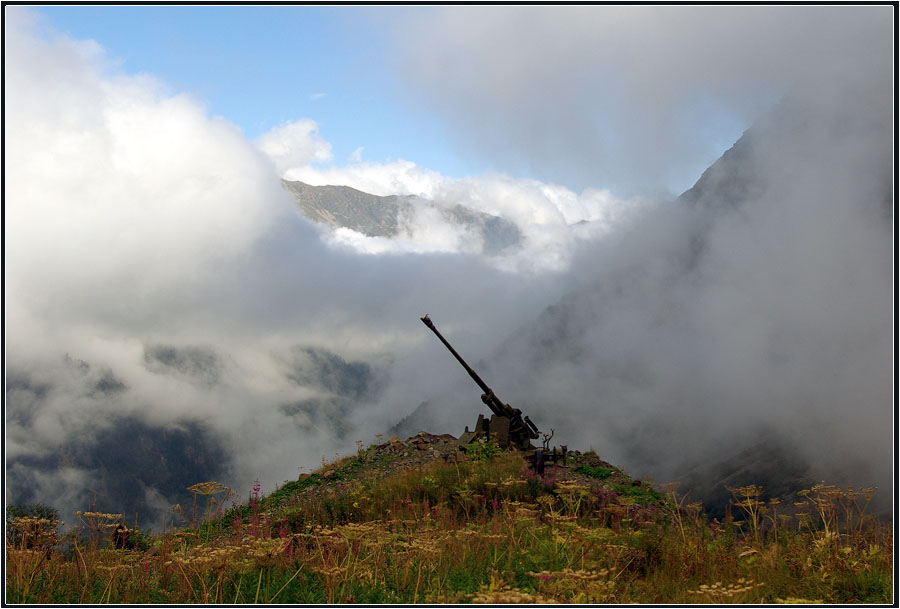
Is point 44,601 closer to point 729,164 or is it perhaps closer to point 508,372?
point 729,164

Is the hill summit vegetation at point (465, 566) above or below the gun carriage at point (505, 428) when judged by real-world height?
below

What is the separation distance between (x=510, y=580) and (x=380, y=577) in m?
1.14

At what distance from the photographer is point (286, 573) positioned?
19.4ft

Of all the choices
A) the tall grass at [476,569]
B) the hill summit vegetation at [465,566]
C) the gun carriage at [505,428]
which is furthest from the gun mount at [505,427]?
the tall grass at [476,569]

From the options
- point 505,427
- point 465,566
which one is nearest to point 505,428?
point 505,427

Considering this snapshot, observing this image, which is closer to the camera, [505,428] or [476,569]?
[476,569]

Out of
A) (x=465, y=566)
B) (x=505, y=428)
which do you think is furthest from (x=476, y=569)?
(x=505, y=428)

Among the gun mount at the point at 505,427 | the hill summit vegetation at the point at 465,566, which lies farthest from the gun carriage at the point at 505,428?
the hill summit vegetation at the point at 465,566

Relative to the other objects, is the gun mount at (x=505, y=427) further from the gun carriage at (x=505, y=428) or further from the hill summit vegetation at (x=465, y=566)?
the hill summit vegetation at (x=465, y=566)

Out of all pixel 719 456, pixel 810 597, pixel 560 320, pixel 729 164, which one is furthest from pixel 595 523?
pixel 560 320

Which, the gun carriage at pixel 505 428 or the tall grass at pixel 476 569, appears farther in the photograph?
the gun carriage at pixel 505 428

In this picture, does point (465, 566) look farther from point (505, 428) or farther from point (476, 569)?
point (505, 428)

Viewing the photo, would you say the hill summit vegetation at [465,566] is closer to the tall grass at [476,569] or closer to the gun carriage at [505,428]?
the tall grass at [476,569]

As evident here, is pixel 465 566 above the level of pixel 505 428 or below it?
below
